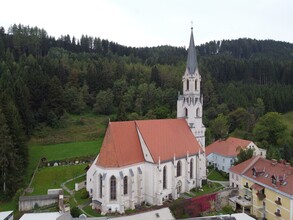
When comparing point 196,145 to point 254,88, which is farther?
point 254,88

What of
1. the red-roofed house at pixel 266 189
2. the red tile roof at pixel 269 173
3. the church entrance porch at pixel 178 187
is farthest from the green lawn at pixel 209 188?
the red-roofed house at pixel 266 189

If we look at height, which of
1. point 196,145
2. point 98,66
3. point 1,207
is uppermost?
point 98,66

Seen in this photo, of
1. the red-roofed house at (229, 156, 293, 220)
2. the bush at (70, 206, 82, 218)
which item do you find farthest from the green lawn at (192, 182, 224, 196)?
the bush at (70, 206, 82, 218)

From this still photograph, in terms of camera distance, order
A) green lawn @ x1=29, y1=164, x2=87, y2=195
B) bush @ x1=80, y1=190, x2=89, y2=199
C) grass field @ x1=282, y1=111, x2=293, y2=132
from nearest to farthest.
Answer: bush @ x1=80, y1=190, x2=89, y2=199 < green lawn @ x1=29, y1=164, x2=87, y2=195 < grass field @ x1=282, y1=111, x2=293, y2=132

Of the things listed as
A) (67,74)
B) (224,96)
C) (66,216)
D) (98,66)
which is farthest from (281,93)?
(66,216)

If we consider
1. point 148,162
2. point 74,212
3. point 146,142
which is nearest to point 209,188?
point 148,162

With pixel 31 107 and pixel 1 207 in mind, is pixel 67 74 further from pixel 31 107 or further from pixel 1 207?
pixel 1 207

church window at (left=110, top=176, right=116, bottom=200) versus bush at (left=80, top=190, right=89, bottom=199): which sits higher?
church window at (left=110, top=176, right=116, bottom=200)

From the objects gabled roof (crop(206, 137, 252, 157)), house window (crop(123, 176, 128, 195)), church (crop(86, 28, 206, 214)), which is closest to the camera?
church (crop(86, 28, 206, 214))

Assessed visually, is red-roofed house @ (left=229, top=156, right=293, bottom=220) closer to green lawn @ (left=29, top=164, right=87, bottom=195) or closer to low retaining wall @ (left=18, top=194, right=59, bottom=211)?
low retaining wall @ (left=18, top=194, right=59, bottom=211)
